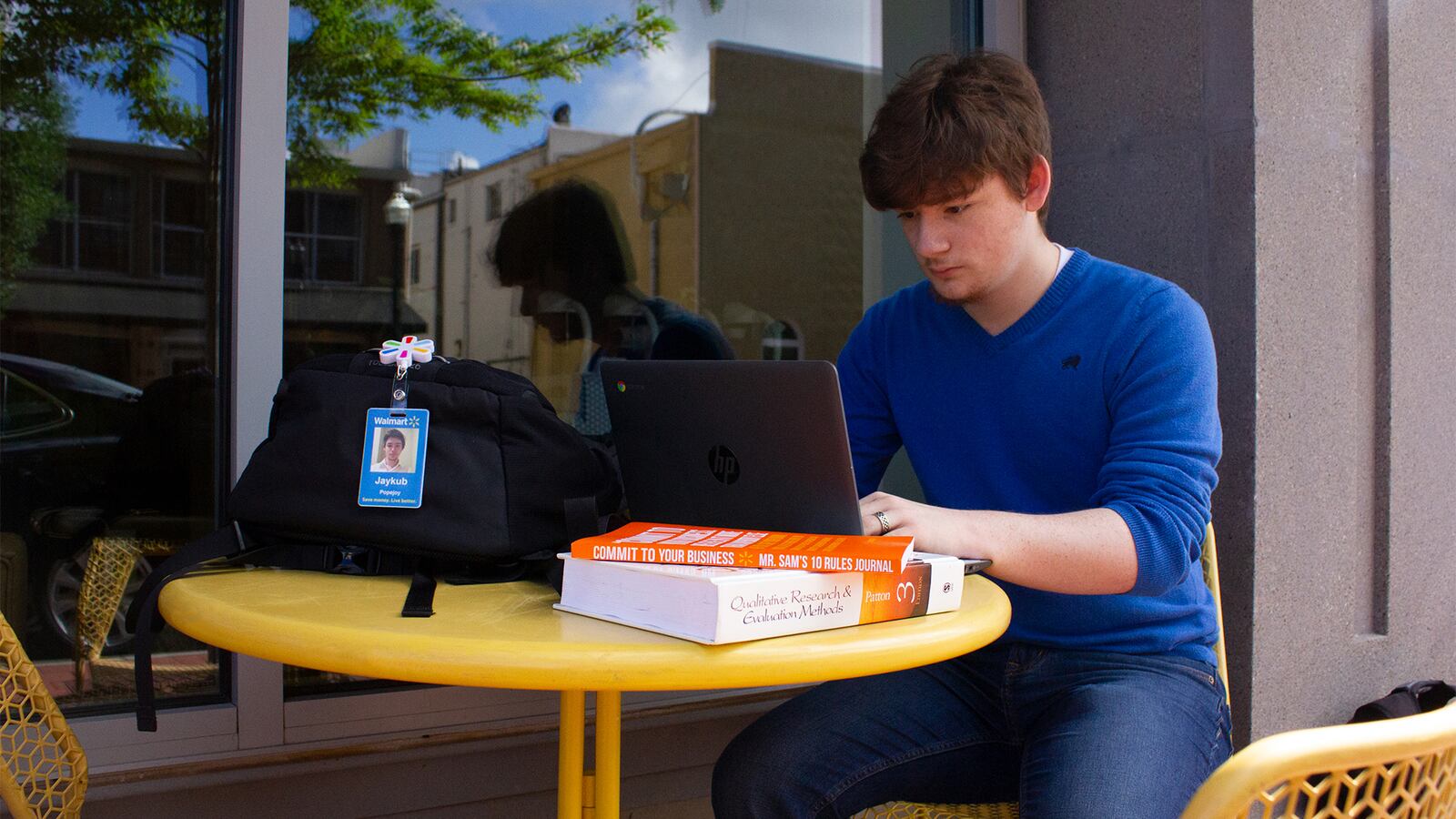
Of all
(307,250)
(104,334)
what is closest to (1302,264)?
(104,334)

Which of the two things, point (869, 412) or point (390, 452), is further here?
point (869, 412)

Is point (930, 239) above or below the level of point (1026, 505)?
above

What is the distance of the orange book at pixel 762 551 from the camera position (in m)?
0.99

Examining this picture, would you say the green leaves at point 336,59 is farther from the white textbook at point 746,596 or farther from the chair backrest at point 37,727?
the white textbook at point 746,596

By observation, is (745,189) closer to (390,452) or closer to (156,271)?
(156,271)

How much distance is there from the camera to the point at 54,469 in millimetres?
2459

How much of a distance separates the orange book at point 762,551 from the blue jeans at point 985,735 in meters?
0.44

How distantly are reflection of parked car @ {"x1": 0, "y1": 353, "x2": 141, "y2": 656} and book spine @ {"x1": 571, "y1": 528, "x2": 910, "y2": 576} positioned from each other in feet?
5.29

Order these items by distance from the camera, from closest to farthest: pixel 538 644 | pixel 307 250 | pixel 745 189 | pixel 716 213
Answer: pixel 538 644 → pixel 307 250 → pixel 716 213 → pixel 745 189

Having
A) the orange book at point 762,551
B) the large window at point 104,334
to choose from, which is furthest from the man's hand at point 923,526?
the large window at point 104,334

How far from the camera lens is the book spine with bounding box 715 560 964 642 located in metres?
0.92

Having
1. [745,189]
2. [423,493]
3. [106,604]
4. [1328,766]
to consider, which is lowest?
[106,604]

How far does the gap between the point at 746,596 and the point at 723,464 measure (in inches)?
13.7

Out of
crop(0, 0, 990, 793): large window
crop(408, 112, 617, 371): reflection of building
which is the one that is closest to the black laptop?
crop(0, 0, 990, 793): large window
